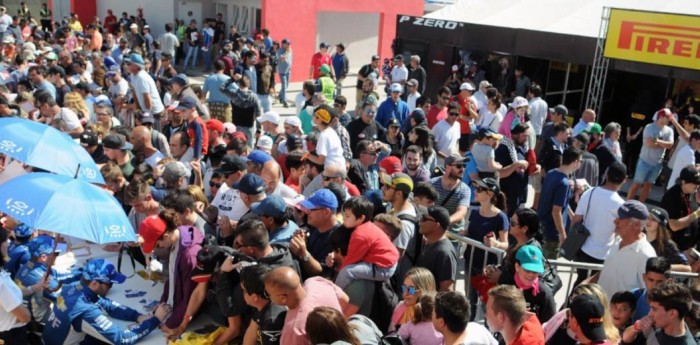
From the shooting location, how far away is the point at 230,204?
228 inches

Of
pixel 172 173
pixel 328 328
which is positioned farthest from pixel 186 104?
pixel 328 328

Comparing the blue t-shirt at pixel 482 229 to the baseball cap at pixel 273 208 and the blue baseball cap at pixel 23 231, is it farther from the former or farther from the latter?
the blue baseball cap at pixel 23 231

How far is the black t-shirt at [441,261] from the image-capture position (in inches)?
195

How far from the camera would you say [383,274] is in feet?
14.9

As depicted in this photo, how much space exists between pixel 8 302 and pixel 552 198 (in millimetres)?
5048

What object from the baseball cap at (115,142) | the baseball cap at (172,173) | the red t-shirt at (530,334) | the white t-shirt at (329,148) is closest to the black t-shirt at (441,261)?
the red t-shirt at (530,334)

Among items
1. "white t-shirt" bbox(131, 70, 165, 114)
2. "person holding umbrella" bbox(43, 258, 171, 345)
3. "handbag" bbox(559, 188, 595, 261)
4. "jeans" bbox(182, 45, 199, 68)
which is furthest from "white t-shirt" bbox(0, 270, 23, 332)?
"jeans" bbox(182, 45, 199, 68)

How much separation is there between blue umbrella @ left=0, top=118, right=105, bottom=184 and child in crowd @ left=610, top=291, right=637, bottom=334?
4.44 m

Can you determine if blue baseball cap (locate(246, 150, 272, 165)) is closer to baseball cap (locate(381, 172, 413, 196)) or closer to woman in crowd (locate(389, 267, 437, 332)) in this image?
baseball cap (locate(381, 172, 413, 196))

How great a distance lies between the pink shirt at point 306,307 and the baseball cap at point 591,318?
146 centimetres

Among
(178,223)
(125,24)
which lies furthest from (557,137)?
(125,24)

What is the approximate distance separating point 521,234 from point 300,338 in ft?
7.48

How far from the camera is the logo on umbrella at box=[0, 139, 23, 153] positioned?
5734mm

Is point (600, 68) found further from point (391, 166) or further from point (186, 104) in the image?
point (186, 104)
